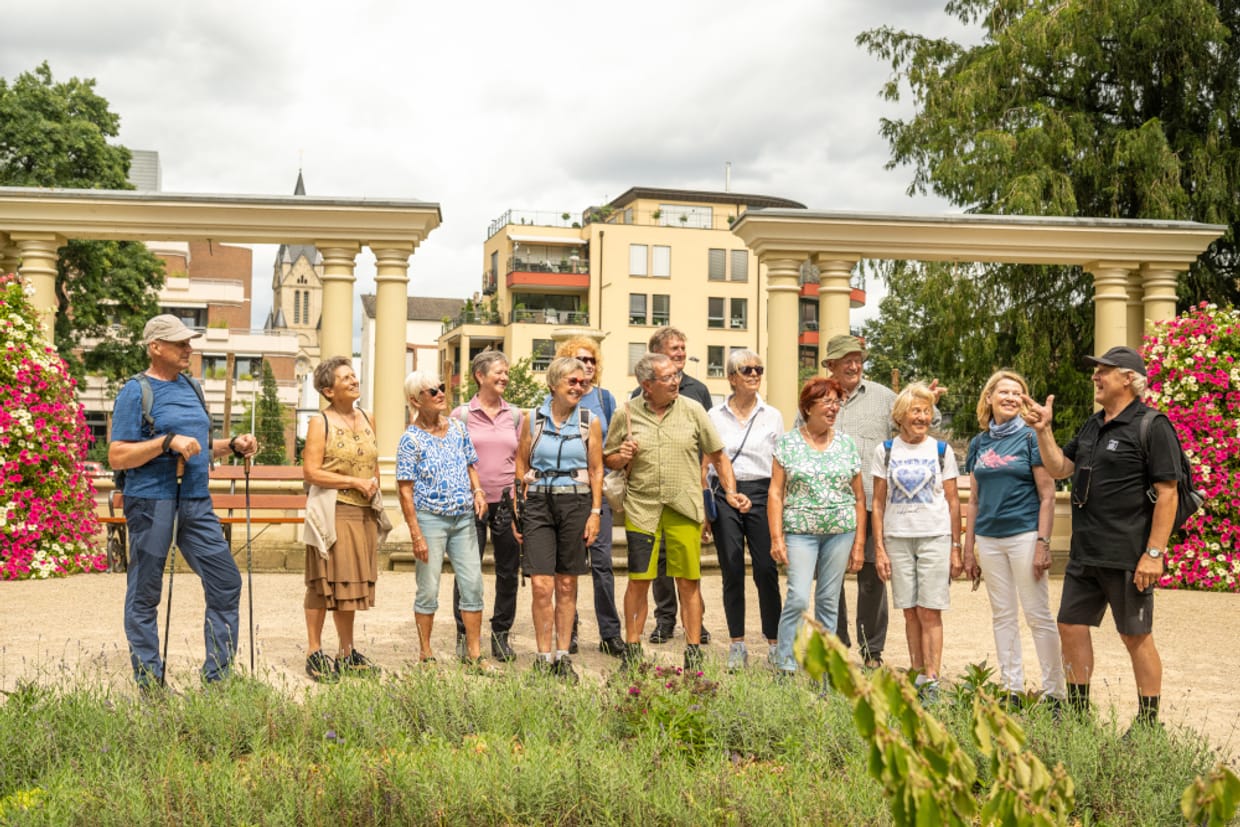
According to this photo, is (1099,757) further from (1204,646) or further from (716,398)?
(716,398)

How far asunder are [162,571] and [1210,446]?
990cm

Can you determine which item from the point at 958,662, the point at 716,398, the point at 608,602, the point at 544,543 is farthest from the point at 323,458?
the point at 716,398

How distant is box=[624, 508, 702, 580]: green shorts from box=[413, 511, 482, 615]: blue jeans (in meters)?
0.89

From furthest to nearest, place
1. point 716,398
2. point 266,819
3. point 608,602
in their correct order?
point 716,398 → point 608,602 → point 266,819

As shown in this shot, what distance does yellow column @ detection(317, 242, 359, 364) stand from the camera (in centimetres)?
1299

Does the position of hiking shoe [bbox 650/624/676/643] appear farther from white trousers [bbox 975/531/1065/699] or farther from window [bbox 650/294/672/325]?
window [bbox 650/294/672/325]

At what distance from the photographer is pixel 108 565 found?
12.9 meters

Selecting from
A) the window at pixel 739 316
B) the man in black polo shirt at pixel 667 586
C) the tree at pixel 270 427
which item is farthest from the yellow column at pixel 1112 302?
the window at pixel 739 316

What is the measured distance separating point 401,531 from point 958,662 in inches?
264

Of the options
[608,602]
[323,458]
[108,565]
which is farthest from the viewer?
[108,565]

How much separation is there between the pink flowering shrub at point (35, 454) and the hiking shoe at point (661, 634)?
6.50 metres

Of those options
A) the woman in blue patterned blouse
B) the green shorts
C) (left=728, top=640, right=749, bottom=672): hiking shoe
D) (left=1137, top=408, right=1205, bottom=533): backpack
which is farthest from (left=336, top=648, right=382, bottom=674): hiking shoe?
(left=1137, top=408, right=1205, bottom=533): backpack

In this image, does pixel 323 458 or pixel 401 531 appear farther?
pixel 401 531

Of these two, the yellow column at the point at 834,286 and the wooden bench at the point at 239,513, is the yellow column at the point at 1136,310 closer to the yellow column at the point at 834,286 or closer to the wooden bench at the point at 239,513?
the yellow column at the point at 834,286
